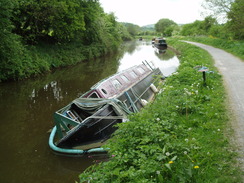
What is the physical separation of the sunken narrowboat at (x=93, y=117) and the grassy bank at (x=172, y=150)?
1581mm

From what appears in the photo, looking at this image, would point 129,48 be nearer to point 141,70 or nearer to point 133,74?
point 141,70

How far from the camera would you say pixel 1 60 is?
539 inches

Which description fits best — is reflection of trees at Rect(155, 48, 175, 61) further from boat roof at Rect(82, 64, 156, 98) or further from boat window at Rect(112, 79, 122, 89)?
boat window at Rect(112, 79, 122, 89)

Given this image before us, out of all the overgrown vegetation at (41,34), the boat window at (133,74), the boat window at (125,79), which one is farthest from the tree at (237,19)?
the boat window at (125,79)

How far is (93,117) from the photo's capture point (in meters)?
6.25

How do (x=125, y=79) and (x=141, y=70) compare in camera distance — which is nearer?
(x=125, y=79)

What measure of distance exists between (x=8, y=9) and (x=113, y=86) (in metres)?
9.21

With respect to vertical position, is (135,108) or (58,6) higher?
(58,6)

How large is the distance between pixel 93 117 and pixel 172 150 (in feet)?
10.8

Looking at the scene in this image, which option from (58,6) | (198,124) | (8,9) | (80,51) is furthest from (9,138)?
(80,51)

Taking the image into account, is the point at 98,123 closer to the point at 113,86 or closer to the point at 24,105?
the point at 113,86

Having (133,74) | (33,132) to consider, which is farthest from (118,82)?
(33,132)

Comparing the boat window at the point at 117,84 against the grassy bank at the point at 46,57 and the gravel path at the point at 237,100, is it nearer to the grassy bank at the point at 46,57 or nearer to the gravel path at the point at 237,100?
the gravel path at the point at 237,100

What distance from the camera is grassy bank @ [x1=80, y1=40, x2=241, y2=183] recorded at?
3115 millimetres
